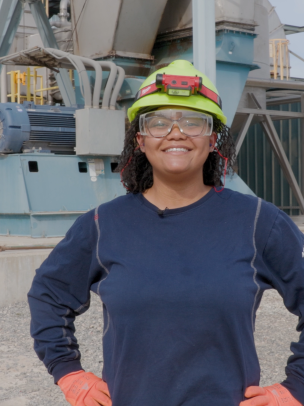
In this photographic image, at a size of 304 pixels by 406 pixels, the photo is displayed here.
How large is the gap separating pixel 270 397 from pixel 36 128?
25.6 ft

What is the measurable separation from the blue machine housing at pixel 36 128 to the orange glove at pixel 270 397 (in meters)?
7.59

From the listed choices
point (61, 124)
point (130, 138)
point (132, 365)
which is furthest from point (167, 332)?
point (61, 124)

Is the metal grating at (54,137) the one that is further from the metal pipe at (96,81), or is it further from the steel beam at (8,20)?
the steel beam at (8,20)

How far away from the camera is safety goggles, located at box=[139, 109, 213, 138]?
177 centimetres

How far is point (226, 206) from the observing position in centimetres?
171

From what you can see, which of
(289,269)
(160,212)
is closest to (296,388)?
(289,269)

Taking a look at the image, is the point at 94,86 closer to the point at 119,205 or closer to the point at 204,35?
the point at 204,35

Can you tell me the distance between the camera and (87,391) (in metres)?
1.73

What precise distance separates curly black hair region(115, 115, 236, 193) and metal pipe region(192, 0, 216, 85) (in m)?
5.45

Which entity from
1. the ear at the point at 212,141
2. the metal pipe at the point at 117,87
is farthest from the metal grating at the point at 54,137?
A: the ear at the point at 212,141

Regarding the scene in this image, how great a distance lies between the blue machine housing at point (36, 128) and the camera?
8.62 metres

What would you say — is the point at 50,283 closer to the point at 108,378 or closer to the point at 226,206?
the point at 108,378

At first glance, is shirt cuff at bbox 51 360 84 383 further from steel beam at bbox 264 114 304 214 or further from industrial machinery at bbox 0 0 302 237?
steel beam at bbox 264 114 304 214

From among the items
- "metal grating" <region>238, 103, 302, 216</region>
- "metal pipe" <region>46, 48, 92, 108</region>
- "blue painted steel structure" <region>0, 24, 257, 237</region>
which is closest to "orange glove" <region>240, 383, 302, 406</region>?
"blue painted steel structure" <region>0, 24, 257, 237</region>
